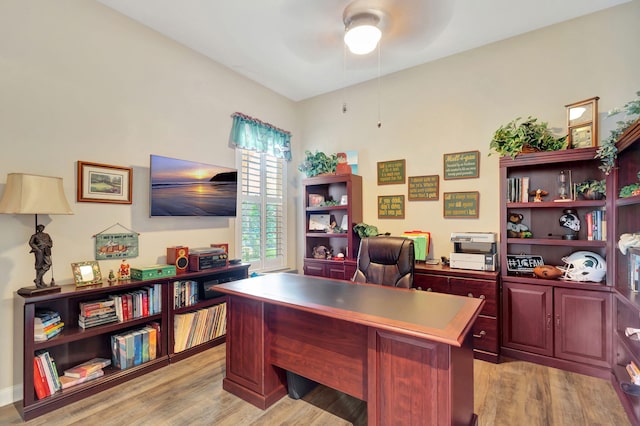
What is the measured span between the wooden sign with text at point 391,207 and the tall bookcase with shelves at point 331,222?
0.91 feet

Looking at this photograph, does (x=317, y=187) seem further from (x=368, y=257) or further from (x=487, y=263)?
(x=487, y=263)

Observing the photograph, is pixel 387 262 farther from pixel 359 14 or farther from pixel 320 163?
pixel 359 14

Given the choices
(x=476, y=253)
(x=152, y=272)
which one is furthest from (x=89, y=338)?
(x=476, y=253)

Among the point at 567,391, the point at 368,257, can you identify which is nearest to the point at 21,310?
the point at 368,257

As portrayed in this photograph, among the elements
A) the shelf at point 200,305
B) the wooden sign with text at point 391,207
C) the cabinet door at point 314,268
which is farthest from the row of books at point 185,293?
the wooden sign with text at point 391,207

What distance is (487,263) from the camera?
279cm

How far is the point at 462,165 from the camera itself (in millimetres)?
3242

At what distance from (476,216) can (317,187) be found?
80.9 inches

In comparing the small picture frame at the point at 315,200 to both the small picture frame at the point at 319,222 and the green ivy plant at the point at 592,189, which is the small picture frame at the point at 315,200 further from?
the green ivy plant at the point at 592,189

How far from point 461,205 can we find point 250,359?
2.58 metres

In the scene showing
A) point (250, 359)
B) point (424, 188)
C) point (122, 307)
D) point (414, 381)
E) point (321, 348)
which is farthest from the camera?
point (424, 188)

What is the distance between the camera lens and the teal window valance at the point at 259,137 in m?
3.63

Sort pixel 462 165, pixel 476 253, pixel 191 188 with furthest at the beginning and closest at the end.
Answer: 1. pixel 462 165
2. pixel 191 188
3. pixel 476 253

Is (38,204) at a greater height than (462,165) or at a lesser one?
lesser
